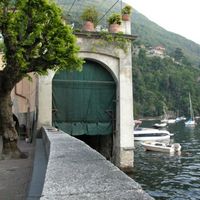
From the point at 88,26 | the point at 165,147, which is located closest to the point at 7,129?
the point at 88,26

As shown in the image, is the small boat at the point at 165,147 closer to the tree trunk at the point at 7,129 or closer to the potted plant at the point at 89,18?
the potted plant at the point at 89,18

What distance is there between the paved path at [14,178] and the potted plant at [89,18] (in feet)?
29.0

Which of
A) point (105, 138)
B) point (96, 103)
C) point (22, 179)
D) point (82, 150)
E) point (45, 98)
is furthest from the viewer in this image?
point (105, 138)

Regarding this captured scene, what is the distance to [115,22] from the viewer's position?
19766mm

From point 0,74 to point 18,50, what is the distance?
1516 millimetres

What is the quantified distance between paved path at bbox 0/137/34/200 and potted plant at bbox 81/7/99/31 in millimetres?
8833

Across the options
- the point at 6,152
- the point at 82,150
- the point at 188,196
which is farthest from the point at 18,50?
the point at 188,196

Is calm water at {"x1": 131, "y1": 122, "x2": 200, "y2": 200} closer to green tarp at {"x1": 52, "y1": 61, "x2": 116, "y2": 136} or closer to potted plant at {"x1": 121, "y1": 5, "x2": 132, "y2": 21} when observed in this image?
green tarp at {"x1": 52, "y1": 61, "x2": 116, "y2": 136}

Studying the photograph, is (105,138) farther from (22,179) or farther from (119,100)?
(22,179)

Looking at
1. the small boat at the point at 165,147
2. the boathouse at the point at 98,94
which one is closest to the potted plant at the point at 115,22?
the boathouse at the point at 98,94

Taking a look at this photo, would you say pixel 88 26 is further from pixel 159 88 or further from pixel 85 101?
pixel 159 88

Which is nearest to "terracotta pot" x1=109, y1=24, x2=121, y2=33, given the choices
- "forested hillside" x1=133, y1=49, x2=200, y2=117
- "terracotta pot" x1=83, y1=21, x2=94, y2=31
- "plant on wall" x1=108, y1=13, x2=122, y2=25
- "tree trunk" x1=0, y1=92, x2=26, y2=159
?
"plant on wall" x1=108, y1=13, x2=122, y2=25

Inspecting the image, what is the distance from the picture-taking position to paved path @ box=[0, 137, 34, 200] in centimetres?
768

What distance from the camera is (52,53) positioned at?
507 inches
